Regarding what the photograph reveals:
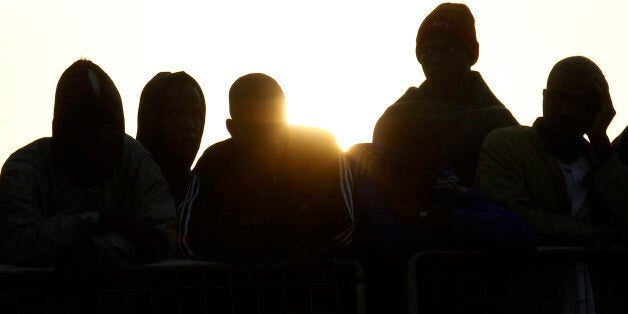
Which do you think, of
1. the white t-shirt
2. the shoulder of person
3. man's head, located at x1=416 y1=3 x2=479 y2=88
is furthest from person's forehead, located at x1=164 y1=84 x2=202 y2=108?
the white t-shirt

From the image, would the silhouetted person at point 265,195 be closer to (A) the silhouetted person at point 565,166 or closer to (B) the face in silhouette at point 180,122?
(A) the silhouetted person at point 565,166

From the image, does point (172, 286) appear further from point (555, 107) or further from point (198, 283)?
point (555, 107)

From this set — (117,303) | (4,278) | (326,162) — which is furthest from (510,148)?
(4,278)

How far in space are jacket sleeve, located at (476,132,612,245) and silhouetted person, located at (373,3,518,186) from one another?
52 cm

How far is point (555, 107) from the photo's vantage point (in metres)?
A: 5.31

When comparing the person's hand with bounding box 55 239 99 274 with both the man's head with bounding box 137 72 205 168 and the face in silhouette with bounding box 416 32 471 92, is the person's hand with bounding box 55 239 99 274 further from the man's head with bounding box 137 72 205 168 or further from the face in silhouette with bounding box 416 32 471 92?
the face in silhouette with bounding box 416 32 471 92

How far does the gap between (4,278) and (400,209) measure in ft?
5.51

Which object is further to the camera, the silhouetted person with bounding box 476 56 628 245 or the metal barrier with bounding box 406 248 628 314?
the silhouetted person with bounding box 476 56 628 245

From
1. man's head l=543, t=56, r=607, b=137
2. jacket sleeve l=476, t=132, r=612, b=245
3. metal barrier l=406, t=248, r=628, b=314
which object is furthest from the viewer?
man's head l=543, t=56, r=607, b=137

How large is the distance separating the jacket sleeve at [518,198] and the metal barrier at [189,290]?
1.24 metres

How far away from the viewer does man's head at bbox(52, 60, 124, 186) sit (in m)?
4.48

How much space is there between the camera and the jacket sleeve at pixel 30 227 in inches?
158

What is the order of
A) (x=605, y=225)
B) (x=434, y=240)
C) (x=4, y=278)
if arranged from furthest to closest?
(x=605, y=225) → (x=434, y=240) → (x=4, y=278)

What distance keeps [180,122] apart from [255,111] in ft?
6.20
